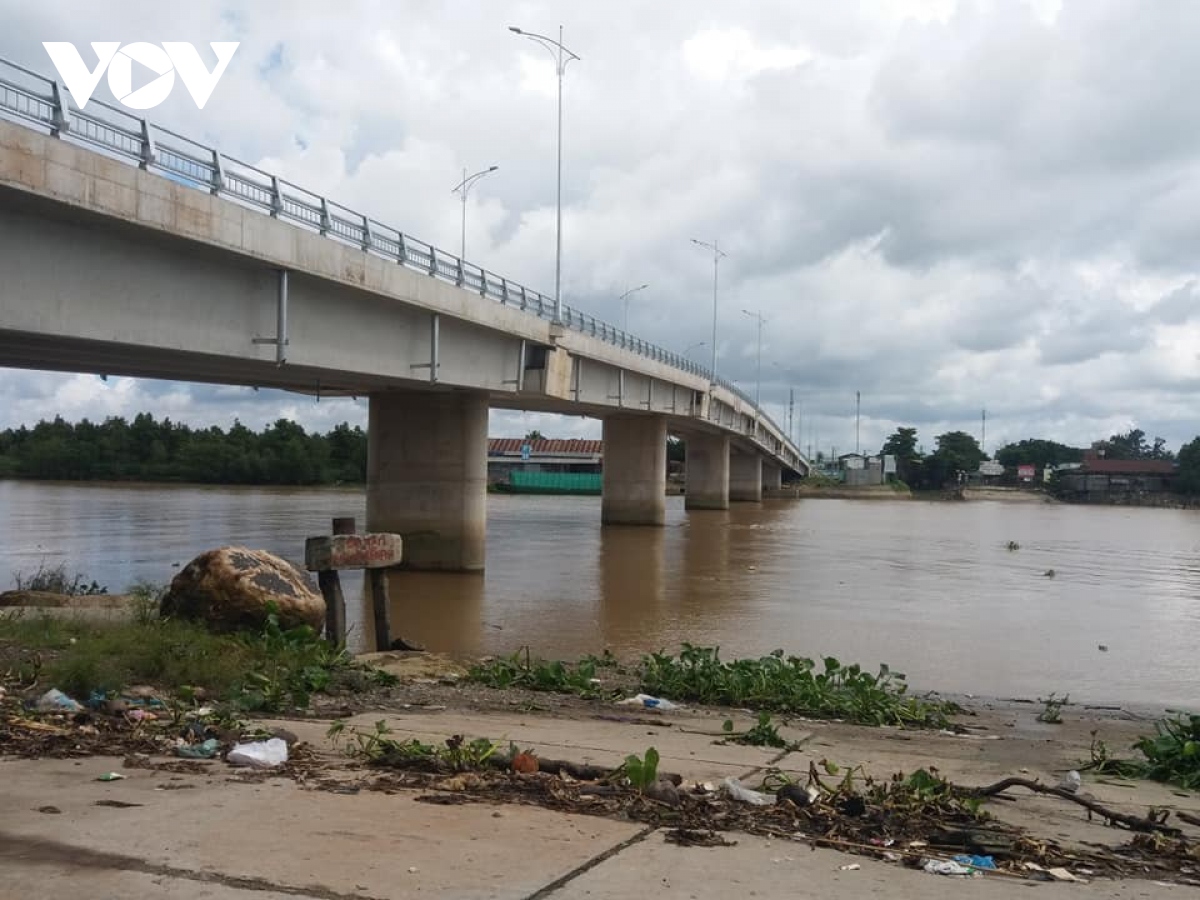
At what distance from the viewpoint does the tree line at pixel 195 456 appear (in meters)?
99.8

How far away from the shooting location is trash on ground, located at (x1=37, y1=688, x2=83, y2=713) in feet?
27.3

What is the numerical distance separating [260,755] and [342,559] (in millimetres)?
7180

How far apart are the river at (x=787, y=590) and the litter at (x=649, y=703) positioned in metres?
5.20

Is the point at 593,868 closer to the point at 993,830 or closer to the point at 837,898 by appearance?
the point at 837,898

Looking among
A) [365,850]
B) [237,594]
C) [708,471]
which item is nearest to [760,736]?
[365,850]

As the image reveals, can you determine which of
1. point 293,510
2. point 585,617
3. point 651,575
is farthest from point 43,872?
point 293,510

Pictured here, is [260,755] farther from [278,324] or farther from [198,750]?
[278,324]

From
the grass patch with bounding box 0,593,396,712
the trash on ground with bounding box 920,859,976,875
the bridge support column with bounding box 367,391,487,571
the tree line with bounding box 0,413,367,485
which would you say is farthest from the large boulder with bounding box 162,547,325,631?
the tree line with bounding box 0,413,367,485

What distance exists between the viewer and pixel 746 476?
10369 cm

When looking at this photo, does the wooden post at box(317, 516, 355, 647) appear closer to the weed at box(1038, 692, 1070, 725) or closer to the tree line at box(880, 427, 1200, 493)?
the weed at box(1038, 692, 1070, 725)

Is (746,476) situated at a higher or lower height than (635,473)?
higher

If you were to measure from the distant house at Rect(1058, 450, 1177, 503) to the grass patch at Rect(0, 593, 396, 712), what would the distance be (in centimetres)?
13091

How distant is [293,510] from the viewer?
60.6m

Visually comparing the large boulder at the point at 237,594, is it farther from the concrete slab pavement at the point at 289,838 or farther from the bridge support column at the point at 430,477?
the bridge support column at the point at 430,477
